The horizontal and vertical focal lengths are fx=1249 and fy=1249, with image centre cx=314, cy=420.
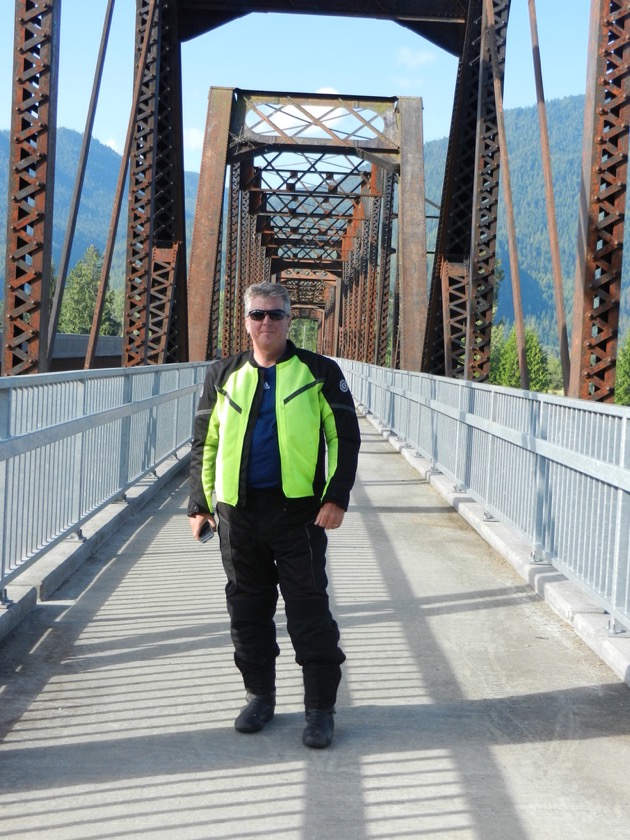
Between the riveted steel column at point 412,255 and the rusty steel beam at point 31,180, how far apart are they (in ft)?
33.9

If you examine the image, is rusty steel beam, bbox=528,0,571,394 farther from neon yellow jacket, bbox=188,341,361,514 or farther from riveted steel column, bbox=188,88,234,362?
riveted steel column, bbox=188,88,234,362

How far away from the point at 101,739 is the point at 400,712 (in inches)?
47.7

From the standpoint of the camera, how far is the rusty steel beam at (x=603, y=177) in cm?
918

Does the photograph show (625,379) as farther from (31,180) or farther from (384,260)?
(31,180)

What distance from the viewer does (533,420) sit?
27.3ft

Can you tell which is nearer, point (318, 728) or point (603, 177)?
point (318, 728)

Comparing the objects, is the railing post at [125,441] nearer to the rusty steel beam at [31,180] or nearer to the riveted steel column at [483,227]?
the rusty steel beam at [31,180]

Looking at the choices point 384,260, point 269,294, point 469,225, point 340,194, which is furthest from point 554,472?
point 340,194

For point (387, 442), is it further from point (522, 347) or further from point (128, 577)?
point (128, 577)

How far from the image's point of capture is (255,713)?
15.6ft

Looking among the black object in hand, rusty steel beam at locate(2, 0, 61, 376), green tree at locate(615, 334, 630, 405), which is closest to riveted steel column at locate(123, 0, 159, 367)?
rusty steel beam at locate(2, 0, 61, 376)

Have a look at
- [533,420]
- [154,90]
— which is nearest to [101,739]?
[533,420]

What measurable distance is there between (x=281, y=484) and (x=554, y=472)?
3.26m

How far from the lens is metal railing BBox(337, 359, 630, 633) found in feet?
19.5
